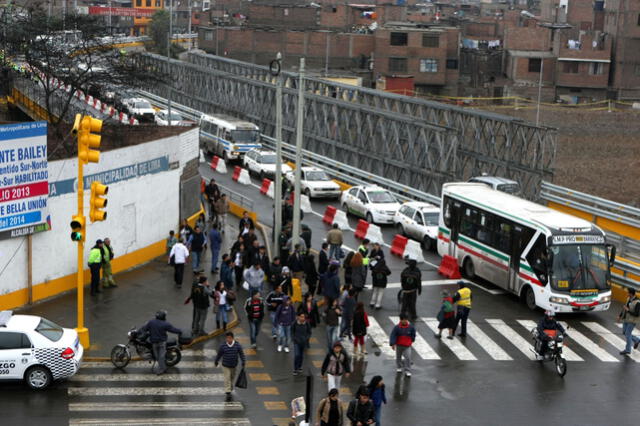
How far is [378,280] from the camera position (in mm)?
26328

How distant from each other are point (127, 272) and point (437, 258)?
10488mm

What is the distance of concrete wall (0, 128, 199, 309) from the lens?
1012 inches

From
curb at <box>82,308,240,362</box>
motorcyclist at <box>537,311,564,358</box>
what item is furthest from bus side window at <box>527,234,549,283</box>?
curb at <box>82,308,240,362</box>

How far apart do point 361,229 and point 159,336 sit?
650 inches

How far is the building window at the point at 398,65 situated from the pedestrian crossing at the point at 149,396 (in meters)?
88.2

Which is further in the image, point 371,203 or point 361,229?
point 371,203

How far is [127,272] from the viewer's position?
97.2 ft

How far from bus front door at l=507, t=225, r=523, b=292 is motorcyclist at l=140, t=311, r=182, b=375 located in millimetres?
11068

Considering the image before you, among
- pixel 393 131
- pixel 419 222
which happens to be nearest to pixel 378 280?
pixel 419 222

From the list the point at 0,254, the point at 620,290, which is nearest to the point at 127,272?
the point at 0,254

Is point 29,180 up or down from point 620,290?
up

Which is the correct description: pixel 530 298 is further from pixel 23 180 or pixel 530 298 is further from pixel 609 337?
pixel 23 180

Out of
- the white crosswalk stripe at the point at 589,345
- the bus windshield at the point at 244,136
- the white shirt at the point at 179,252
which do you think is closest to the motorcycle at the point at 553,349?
the white crosswalk stripe at the point at 589,345

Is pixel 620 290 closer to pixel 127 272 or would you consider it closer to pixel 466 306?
pixel 466 306
